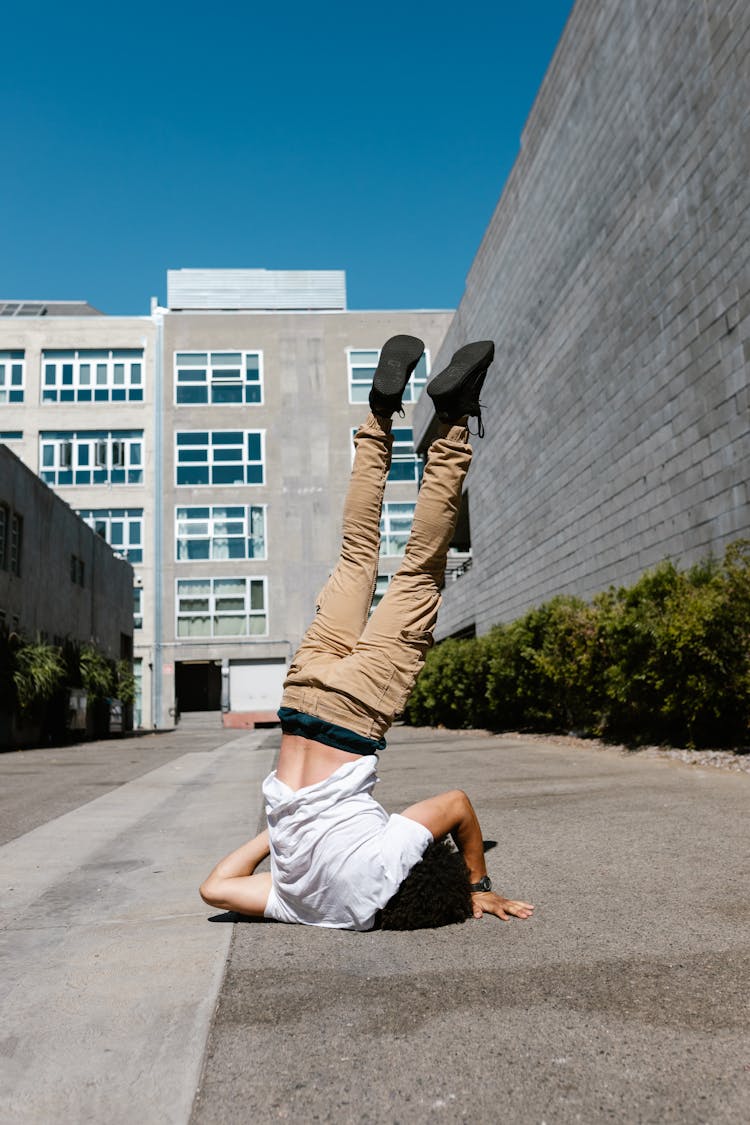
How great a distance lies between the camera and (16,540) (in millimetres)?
21719

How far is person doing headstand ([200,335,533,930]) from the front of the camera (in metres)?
3.16

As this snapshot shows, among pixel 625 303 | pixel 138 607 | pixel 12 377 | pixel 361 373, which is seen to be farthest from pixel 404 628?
pixel 12 377

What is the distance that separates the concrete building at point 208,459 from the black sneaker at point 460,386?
3733 cm

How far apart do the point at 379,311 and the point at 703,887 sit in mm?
42997

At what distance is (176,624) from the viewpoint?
41.4m

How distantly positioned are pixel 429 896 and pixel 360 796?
1.38 ft

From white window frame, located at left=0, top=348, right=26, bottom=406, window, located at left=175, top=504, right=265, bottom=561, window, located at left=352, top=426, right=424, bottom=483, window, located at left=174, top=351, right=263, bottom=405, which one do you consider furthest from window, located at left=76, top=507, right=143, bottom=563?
window, located at left=352, top=426, right=424, bottom=483

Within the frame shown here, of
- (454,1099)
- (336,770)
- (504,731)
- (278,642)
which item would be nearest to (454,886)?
(336,770)

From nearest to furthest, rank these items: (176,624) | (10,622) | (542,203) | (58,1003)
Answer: (58,1003) < (542,203) < (10,622) < (176,624)

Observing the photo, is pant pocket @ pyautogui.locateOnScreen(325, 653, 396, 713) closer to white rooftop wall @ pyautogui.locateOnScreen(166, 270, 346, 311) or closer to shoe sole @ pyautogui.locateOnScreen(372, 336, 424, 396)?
shoe sole @ pyautogui.locateOnScreen(372, 336, 424, 396)

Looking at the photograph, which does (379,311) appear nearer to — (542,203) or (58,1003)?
(542,203)

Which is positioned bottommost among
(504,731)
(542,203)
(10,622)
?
(504,731)

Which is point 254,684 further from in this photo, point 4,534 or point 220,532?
point 4,534

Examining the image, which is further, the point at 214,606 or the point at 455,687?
the point at 214,606
